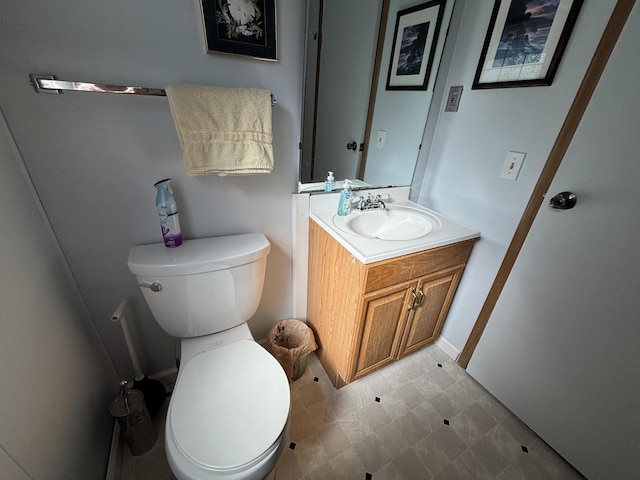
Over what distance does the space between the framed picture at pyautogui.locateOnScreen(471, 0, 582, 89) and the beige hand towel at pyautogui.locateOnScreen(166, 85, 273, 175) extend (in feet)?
3.19

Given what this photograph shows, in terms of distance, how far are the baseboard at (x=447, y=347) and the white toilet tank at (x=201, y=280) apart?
1214mm

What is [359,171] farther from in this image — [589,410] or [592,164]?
[589,410]

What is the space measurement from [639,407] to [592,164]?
86 centimetres

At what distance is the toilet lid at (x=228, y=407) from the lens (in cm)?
73

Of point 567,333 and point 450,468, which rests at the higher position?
point 567,333

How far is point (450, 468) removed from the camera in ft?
3.60

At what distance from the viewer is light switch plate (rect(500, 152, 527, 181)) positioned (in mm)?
1083

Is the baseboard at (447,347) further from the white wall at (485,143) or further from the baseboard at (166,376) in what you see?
the baseboard at (166,376)

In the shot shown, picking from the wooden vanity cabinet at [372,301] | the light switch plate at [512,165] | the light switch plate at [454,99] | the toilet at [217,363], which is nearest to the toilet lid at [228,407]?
the toilet at [217,363]

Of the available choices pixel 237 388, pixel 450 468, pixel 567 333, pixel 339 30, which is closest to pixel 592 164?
pixel 567 333

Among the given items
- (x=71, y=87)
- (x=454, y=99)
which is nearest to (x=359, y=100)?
(x=454, y=99)

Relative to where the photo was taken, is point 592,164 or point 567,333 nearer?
point 592,164

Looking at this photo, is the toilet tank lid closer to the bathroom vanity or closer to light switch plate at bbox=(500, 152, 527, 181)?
the bathroom vanity

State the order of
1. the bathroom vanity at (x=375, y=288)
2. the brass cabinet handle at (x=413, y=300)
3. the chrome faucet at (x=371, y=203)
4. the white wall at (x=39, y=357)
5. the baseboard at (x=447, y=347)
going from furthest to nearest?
the baseboard at (x=447, y=347)
the chrome faucet at (x=371, y=203)
the brass cabinet handle at (x=413, y=300)
the bathroom vanity at (x=375, y=288)
the white wall at (x=39, y=357)
